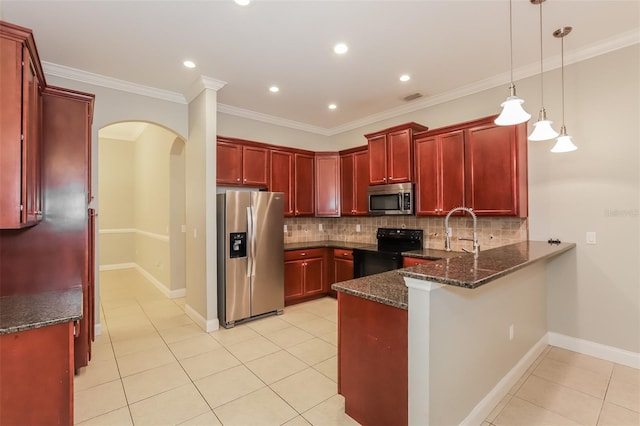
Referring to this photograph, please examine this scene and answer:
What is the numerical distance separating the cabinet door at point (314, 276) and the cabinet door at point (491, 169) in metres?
2.40

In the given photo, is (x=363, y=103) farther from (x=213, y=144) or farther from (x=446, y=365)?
(x=446, y=365)

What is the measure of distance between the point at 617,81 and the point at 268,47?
3248 mm

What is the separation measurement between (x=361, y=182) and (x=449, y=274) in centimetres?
338

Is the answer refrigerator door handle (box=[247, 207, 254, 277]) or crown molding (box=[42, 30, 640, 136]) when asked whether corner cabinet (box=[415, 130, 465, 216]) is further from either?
refrigerator door handle (box=[247, 207, 254, 277])

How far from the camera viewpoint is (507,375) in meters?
2.46

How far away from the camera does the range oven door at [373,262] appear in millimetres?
4070

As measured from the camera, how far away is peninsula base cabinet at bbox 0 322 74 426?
1.54 metres

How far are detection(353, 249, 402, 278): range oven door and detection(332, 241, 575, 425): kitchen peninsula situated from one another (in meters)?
1.63

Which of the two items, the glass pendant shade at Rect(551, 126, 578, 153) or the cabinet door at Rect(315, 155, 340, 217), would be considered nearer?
the glass pendant shade at Rect(551, 126, 578, 153)

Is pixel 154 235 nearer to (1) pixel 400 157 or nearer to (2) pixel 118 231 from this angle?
(2) pixel 118 231

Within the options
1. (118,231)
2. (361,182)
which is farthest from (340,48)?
(118,231)

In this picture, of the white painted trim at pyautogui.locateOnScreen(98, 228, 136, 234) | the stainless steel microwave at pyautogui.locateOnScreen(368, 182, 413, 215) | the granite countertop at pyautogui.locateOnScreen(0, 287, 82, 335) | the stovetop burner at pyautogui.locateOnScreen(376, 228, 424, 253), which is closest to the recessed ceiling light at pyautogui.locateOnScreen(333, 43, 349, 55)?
the stainless steel microwave at pyautogui.locateOnScreen(368, 182, 413, 215)

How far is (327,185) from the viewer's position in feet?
17.5

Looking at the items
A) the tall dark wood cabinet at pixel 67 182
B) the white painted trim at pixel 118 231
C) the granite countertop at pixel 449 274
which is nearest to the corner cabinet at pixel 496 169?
the granite countertop at pixel 449 274
